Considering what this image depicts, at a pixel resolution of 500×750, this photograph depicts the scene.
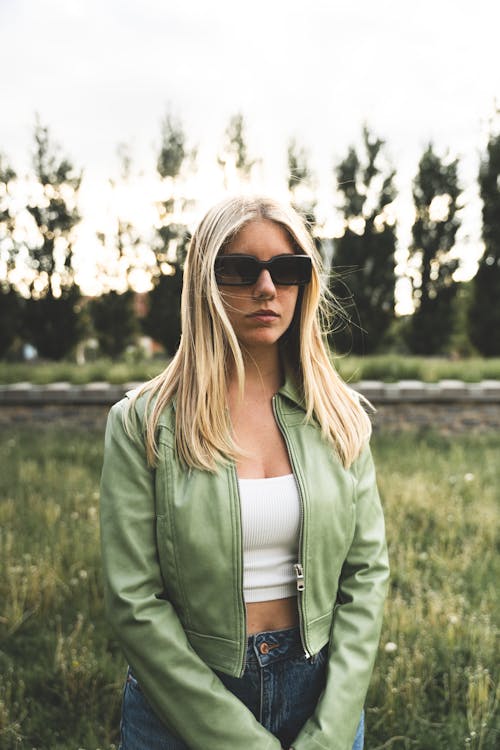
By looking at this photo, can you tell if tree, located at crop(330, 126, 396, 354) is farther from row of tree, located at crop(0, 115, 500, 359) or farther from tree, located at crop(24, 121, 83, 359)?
tree, located at crop(24, 121, 83, 359)

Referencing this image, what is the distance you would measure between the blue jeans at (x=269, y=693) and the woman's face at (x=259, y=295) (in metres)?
0.79

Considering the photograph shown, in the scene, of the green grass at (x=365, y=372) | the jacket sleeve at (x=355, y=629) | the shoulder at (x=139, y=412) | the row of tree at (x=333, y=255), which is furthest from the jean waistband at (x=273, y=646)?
the row of tree at (x=333, y=255)

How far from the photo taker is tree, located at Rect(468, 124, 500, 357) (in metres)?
13.1

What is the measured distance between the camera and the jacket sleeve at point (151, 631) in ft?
4.21

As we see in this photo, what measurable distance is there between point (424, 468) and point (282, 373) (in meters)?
5.37

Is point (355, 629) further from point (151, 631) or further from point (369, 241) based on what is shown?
point (369, 241)

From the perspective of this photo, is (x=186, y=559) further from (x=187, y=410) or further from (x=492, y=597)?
(x=492, y=597)

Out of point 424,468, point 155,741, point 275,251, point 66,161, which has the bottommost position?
point 424,468

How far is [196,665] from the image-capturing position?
131cm

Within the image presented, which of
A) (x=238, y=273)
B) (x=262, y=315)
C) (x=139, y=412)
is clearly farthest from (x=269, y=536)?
(x=238, y=273)

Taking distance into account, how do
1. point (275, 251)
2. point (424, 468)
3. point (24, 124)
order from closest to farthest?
1. point (275, 251)
2. point (424, 468)
3. point (24, 124)

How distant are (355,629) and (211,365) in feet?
2.59

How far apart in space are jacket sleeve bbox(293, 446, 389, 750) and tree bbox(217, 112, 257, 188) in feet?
42.1

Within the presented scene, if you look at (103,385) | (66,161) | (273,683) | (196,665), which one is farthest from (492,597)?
(66,161)
